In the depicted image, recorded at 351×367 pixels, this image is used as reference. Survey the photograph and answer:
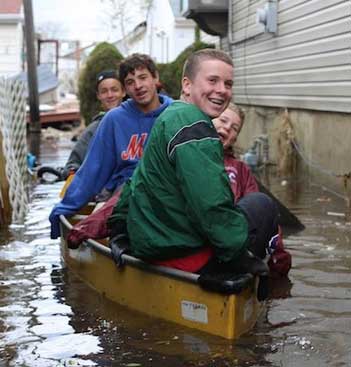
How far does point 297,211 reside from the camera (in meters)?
9.96

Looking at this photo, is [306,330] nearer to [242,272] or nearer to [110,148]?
[242,272]

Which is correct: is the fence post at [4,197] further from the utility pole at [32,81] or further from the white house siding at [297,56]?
the utility pole at [32,81]

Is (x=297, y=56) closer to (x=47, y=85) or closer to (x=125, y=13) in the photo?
(x=47, y=85)

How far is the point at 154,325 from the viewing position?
5.14 meters

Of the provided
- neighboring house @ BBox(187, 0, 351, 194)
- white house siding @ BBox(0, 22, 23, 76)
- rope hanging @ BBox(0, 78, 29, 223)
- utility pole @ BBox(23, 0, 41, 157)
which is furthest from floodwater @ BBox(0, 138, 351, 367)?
white house siding @ BBox(0, 22, 23, 76)

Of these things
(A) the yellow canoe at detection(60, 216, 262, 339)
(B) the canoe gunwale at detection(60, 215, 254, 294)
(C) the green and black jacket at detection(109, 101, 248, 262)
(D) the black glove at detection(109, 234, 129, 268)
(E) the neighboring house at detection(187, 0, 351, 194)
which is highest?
(E) the neighboring house at detection(187, 0, 351, 194)

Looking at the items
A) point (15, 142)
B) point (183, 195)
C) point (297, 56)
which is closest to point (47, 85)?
point (15, 142)

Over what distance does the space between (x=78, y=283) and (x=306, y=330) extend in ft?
7.00

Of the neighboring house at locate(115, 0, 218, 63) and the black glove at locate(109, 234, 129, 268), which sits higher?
the neighboring house at locate(115, 0, 218, 63)

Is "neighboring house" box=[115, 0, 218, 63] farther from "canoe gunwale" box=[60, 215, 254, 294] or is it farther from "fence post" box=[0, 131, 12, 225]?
"canoe gunwale" box=[60, 215, 254, 294]

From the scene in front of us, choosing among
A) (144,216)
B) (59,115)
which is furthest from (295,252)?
(59,115)

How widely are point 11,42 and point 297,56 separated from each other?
101 feet

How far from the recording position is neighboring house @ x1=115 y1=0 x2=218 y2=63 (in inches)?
1501

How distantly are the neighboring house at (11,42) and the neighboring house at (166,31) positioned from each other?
673 cm
